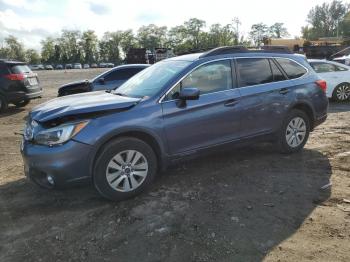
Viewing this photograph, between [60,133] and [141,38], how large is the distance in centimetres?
12691

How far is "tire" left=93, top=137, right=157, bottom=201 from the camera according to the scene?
443cm

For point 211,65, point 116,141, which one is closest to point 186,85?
point 211,65

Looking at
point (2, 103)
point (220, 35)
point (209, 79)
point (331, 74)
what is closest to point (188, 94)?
point (209, 79)

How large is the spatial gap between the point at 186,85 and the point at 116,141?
4.09 feet

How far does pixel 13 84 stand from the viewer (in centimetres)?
1252

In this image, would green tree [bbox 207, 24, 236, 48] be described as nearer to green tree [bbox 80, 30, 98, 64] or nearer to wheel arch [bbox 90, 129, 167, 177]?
green tree [bbox 80, 30, 98, 64]

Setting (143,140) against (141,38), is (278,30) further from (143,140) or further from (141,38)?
(143,140)

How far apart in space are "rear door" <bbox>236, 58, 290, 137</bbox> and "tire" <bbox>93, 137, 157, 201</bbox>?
167 cm

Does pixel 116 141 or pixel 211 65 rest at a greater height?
pixel 211 65

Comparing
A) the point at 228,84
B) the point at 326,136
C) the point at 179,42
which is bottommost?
the point at 326,136

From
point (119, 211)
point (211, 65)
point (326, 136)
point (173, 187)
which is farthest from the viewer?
point (326, 136)

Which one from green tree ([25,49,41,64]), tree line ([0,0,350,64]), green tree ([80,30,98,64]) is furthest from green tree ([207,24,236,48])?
green tree ([25,49,41,64])

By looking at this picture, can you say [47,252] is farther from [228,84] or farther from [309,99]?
[309,99]

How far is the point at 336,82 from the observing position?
12.6m
